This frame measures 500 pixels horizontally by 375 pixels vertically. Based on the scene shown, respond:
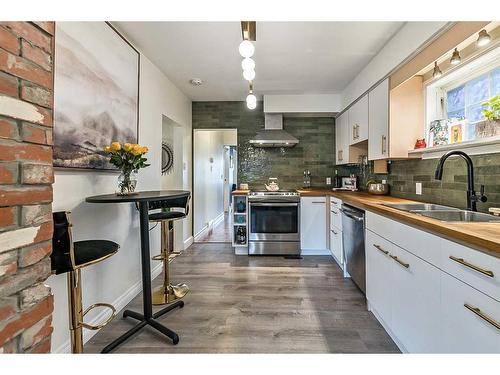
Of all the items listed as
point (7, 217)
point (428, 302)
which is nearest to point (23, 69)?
point (7, 217)

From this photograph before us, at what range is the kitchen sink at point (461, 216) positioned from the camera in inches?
59.8

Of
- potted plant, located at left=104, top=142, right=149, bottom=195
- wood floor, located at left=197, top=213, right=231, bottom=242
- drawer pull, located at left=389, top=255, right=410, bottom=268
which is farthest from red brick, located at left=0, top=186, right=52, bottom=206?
wood floor, located at left=197, top=213, right=231, bottom=242

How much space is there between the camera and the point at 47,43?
31.2 inches

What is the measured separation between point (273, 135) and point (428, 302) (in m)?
3.12

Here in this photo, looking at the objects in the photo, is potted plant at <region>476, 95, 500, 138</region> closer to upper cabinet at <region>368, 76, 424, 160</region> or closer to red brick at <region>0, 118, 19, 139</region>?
upper cabinet at <region>368, 76, 424, 160</region>

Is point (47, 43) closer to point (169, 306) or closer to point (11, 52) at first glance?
point (11, 52)

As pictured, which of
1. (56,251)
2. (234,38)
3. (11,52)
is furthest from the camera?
(234,38)

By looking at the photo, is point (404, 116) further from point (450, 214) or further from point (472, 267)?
point (472, 267)

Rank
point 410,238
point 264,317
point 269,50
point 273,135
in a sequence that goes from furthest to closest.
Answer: point 273,135, point 269,50, point 264,317, point 410,238

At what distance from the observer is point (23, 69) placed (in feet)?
2.31

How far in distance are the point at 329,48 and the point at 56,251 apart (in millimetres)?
2723

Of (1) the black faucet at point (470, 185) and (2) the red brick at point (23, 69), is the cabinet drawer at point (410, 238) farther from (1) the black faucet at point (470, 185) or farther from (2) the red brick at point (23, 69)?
(2) the red brick at point (23, 69)

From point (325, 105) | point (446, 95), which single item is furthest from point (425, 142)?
point (325, 105)
